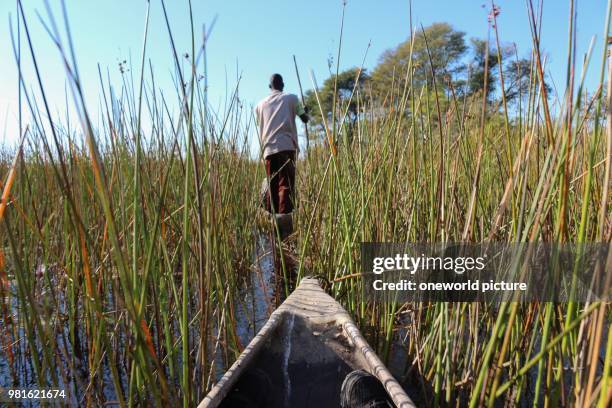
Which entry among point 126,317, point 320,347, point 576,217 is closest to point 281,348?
point 320,347

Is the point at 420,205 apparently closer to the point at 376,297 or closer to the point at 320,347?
the point at 376,297

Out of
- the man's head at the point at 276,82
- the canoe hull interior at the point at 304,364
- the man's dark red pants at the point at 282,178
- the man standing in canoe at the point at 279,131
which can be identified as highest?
the man's head at the point at 276,82

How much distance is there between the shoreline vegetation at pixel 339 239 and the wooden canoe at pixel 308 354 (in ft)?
0.36

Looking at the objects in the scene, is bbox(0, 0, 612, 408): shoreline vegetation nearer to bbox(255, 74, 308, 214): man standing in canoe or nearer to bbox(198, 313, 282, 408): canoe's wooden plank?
bbox(198, 313, 282, 408): canoe's wooden plank

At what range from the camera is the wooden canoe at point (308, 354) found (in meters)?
1.11

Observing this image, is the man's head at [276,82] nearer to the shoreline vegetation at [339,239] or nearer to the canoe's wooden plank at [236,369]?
the shoreline vegetation at [339,239]

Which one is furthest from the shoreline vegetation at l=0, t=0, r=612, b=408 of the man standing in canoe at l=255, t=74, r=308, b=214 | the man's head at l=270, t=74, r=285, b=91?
the man's head at l=270, t=74, r=285, b=91

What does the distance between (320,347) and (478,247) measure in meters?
0.55

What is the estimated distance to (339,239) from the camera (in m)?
1.63

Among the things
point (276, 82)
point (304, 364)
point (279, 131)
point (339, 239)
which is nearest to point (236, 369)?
point (304, 364)

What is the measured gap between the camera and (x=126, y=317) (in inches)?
33.8

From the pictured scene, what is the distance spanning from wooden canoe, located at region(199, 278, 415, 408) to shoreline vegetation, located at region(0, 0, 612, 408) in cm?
11

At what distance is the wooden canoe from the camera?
1.11m

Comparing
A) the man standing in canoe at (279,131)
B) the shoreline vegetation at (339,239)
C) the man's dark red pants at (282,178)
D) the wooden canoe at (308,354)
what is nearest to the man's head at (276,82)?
the man standing in canoe at (279,131)
